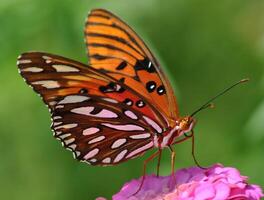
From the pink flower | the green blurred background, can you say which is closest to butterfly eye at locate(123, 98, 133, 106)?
the pink flower

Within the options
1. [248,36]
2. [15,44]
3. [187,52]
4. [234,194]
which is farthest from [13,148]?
[234,194]

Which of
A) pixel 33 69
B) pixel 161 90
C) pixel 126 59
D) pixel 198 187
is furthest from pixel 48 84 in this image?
pixel 198 187

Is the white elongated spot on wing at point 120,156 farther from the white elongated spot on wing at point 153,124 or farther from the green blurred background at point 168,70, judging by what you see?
the green blurred background at point 168,70

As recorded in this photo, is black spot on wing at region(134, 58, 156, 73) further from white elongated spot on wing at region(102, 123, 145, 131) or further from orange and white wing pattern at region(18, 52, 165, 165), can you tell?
white elongated spot on wing at region(102, 123, 145, 131)

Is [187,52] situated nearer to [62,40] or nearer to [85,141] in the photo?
[62,40]

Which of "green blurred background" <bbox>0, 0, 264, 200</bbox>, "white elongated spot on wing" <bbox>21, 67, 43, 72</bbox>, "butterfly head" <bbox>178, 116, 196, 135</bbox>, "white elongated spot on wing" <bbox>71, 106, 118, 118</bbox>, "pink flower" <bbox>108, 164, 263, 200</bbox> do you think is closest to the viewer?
"pink flower" <bbox>108, 164, 263, 200</bbox>

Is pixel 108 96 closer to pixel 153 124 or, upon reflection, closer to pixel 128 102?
pixel 128 102

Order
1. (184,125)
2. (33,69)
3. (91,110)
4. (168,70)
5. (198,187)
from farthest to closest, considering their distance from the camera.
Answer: (168,70) < (91,110) < (184,125) < (33,69) < (198,187)
